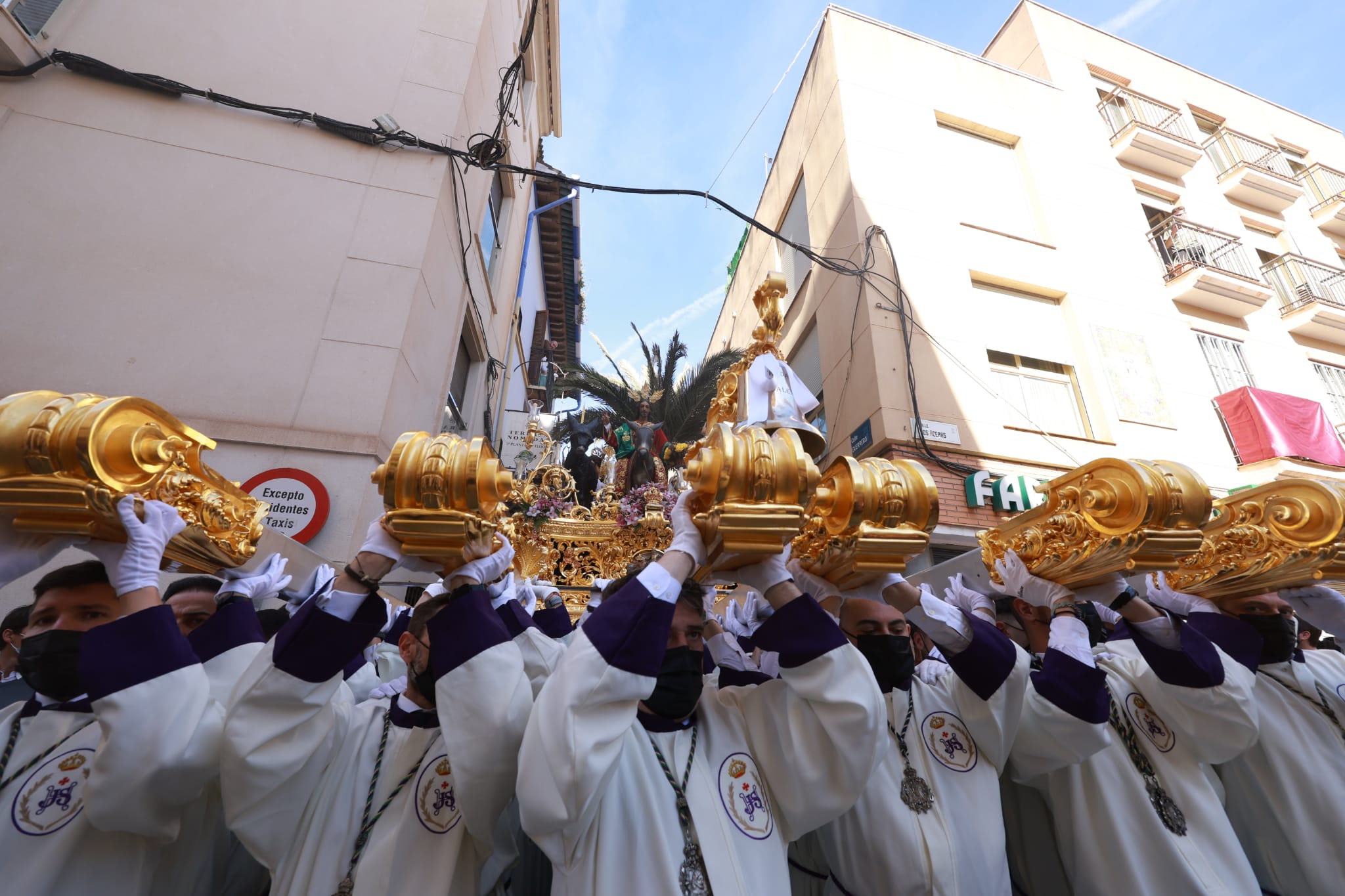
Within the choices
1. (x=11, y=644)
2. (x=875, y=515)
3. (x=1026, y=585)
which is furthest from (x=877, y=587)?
(x=11, y=644)

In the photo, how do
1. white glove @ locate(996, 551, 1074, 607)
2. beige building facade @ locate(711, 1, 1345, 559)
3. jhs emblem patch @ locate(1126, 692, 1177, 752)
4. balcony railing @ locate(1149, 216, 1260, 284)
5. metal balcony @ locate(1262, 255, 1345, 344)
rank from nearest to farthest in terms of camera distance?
white glove @ locate(996, 551, 1074, 607), jhs emblem patch @ locate(1126, 692, 1177, 752), beige building facade @ locate(711, 1, 1345, 559), balcony railing @ locate(1149, 216, 1260, 284), metal balcony @ locate(1262, 255, 1345, 344)

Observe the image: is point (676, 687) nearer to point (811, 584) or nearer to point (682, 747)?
point (682, 747)

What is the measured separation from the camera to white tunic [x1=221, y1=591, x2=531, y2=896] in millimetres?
1728

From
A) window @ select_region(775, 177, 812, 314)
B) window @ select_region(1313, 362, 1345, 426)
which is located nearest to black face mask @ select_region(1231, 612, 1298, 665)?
window @ select_region(775, 177, 812, 314)

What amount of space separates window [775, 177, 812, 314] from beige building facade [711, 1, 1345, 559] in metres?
0.09

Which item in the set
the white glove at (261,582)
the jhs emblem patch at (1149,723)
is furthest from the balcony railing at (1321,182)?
the white glove at (261,582)

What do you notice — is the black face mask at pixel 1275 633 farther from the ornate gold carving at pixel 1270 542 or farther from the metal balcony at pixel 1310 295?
the metal balcony at pixel 1310 295

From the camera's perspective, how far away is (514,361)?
1263 centimetres

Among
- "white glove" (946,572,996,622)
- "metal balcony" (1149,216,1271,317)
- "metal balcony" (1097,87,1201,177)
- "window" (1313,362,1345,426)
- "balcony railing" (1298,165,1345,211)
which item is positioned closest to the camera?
"white glove" (946,572,996,622)

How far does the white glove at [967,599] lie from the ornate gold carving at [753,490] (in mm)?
1611

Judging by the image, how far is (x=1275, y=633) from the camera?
2857mm

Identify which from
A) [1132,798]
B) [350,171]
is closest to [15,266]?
[350,171]

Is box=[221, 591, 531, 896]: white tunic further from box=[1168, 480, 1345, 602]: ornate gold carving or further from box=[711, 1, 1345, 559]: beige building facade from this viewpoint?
box=[711, 1, 1345, 559]: beige building facade

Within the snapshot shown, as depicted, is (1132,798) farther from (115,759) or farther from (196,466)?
(196,466)
